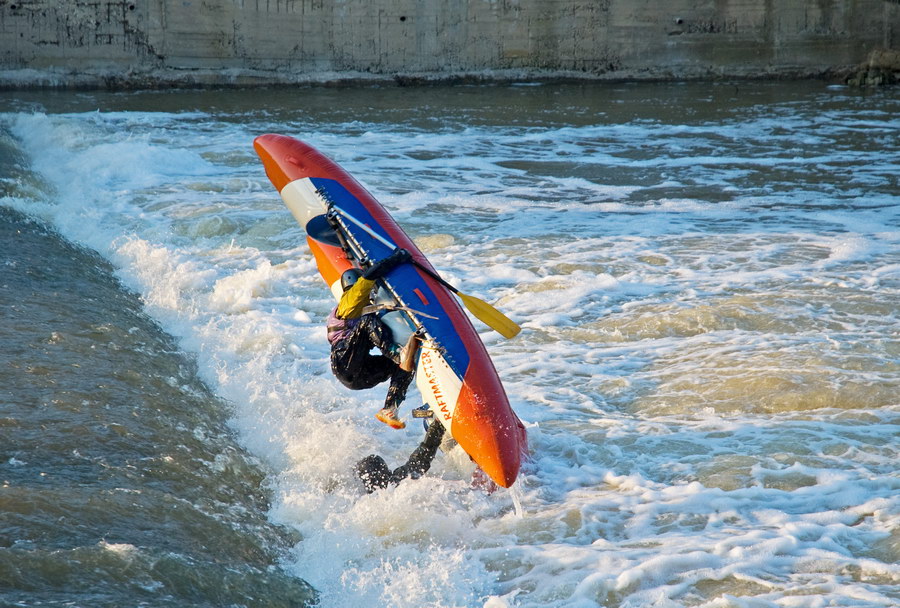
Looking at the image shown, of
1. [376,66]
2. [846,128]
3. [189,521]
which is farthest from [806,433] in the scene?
[376,66]

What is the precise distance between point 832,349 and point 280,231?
191 inches

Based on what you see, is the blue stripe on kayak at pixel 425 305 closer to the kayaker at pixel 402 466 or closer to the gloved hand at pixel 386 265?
the gloved hand at pixel 386 265

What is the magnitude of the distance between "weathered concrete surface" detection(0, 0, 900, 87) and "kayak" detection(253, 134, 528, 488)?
42.2ft

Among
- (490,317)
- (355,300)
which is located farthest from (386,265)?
(490,317)

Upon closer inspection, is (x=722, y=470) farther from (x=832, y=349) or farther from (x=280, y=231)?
(x=280, y=231)

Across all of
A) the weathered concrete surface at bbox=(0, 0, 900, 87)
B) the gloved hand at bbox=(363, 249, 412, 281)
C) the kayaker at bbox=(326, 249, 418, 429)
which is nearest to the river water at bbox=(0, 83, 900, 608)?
the kayaker at bbox=(326, 249, 418, 429)

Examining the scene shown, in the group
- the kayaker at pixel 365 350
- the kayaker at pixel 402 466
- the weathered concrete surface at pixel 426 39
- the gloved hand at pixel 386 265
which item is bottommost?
the kayaker at pixel 402 466

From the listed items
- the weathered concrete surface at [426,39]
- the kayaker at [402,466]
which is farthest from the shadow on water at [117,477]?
the weathered concrete surface at [426,39]

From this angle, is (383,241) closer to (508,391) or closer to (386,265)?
(386,265)

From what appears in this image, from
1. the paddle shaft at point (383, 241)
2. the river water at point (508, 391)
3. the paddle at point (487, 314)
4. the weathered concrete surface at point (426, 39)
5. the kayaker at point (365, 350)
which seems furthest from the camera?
the weathered concrete surface at point (426, 39)

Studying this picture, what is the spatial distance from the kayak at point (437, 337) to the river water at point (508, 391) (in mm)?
228

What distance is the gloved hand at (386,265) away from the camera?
4.40m

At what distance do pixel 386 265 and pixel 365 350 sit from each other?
453mm

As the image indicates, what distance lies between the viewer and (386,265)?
14.8 feet
